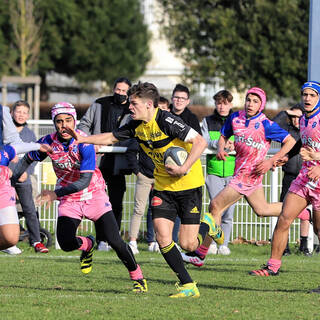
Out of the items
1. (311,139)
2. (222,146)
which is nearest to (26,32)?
(222,146)

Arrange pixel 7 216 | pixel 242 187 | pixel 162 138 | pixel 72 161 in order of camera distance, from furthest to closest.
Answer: pixel 242 187
pixel 72 161
pixel 7 216
pixel 162 138

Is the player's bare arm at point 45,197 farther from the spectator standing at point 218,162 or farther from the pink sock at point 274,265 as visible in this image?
the spectator standing at point 218,162

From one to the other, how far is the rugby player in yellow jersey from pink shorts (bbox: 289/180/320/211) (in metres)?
1.14

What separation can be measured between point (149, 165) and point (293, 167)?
217 cm

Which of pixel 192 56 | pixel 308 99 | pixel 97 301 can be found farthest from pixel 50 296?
pixel 192 56

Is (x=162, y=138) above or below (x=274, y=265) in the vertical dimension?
above

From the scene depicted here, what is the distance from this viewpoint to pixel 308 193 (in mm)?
9578

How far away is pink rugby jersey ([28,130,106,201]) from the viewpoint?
9328 mm

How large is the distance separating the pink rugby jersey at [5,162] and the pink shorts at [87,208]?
77 centimetres

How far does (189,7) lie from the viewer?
1547 inches

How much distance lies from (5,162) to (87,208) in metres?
1.06

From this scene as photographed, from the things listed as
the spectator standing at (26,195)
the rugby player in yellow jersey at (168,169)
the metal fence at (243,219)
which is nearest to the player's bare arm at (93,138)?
the rugby player in yellow jersey at (168,169)

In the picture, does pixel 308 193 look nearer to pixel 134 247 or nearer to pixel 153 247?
pixel 134 247

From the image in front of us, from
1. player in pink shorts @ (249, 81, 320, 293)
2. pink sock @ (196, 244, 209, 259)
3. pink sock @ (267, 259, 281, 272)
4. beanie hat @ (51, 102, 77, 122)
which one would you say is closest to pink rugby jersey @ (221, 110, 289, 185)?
pink sock @ (196, 244, 209, 259)
